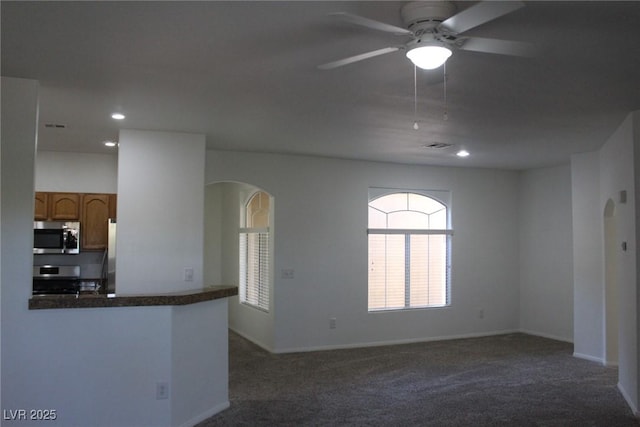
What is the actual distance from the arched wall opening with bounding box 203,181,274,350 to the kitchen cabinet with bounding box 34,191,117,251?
1.61 meters

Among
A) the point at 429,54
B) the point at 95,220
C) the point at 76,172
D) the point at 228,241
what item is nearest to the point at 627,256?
the point at 429,54

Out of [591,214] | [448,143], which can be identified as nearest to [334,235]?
[448,143]

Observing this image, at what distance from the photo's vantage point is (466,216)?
8.15 m

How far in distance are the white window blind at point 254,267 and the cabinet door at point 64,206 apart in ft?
7.83

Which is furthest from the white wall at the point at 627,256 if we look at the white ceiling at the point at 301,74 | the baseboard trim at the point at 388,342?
the baseboard trim at the point at 388,342

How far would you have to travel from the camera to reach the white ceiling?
2627mm

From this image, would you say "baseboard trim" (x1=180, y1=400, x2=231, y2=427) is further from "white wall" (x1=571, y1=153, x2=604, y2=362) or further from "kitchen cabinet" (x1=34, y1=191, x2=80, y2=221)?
"white wall" (x1=571, y1=153, x2=604, y2=362)

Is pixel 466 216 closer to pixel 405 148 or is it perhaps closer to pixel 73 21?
pixel 405 148

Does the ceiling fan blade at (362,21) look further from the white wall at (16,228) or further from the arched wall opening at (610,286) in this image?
the arched wall opening at (610,286)

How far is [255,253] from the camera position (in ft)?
25.2

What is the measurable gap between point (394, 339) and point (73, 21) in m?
6.03

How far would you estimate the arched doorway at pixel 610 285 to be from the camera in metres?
6.07

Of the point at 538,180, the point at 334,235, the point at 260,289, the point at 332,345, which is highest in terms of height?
the point at 538,180

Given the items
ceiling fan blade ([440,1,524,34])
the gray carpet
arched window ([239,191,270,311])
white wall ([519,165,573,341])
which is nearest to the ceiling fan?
ceiling fan blade ([440,1,524,34])
